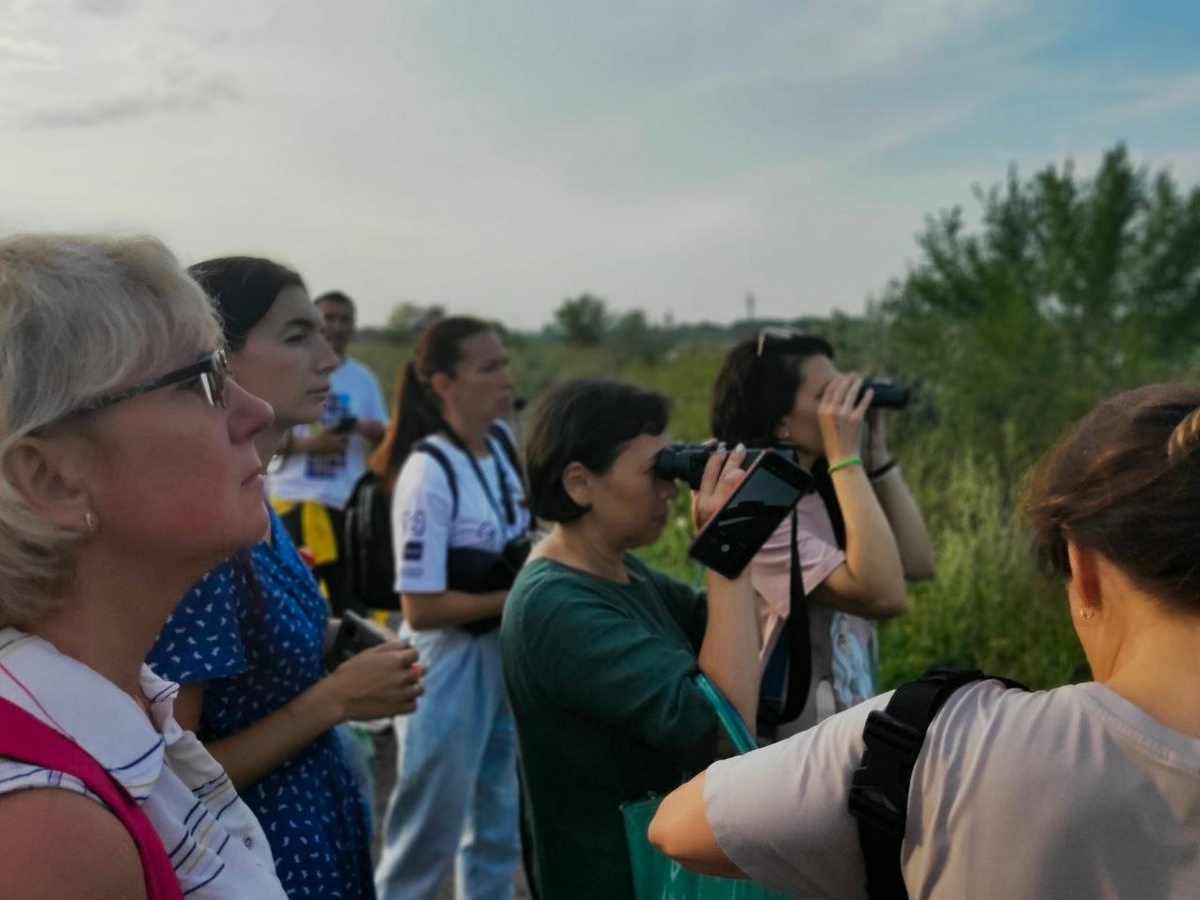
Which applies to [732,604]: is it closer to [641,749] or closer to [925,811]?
[641,749]

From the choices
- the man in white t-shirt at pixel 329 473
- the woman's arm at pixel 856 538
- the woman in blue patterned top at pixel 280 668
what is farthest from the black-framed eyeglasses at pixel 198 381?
the man in white t-shirt at pixel 329 473

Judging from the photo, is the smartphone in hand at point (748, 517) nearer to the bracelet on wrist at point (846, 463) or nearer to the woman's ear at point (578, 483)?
the woman's ear at point (578, 483)

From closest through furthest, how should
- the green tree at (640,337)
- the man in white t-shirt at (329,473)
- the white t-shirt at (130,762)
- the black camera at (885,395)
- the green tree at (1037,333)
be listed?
the white t-shirt at (130,762), the black camera at (885,395), the man in white t-shirt at (329,473), the green tree at (1037,333), the green tree at (640,337)

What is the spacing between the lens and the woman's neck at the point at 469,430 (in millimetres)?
3855

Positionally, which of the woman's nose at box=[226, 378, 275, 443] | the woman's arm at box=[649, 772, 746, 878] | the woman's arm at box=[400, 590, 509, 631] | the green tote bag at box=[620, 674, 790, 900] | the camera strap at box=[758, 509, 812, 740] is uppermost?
the woman's nose at box=[226, 378, 275, 443]

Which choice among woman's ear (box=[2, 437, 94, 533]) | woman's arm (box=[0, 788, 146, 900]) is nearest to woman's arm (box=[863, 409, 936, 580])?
woman's ear (box=[2, 437, 94, 533])

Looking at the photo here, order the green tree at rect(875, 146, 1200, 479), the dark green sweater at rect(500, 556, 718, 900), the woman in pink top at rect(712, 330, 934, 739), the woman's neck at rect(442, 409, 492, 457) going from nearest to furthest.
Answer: the dark green sweater at rect(500, 556, 718, 900), the woman in pink top at rect(712, 330, 934, 739), the woman's neck at rect(442, 409, 492, 457), the green tree at rect(875, 146, 1200, 479)

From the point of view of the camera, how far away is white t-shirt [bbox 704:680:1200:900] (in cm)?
107

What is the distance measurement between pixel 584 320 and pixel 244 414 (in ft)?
112

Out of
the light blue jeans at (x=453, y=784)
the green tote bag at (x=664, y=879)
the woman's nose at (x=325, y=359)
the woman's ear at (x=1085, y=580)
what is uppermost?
the woman's nose at (x=325, y=359)

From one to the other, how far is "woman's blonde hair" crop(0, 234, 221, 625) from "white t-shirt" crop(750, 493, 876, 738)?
5.31 ft

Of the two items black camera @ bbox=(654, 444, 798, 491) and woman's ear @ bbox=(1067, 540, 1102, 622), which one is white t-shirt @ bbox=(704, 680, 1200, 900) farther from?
black camera @ bbox=(654, 444, 798, 491)

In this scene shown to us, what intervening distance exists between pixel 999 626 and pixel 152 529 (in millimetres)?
4898

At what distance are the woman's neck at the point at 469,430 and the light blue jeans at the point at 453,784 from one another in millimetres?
688
